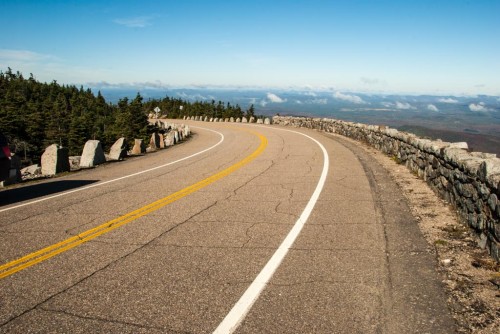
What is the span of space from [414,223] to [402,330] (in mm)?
3491

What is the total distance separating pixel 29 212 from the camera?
24.1 ft

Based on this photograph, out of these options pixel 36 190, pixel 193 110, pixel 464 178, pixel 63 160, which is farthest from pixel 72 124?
pixel 464 178

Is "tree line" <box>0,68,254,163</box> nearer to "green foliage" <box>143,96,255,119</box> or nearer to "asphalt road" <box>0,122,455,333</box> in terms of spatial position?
"green foliage" <box>143,96,255,119</box>

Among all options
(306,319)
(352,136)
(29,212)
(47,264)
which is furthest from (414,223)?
(352,136)

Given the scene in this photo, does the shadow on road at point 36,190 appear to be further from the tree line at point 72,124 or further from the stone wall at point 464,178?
the tree line at point 72,124

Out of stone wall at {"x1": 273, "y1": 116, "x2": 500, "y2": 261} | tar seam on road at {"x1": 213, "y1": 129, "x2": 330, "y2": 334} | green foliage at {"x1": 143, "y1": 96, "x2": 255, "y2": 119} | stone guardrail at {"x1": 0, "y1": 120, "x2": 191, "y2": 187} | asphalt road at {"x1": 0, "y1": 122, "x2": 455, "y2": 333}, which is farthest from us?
green foliage at {"x1": 143, "y1": 96, "x2": 255, "y2": 119}

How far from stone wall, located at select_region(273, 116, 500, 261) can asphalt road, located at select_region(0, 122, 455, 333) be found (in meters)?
0.93

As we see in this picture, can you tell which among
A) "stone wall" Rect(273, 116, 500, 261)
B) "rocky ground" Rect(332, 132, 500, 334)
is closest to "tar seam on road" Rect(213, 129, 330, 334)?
"rocky ground" Rect(332, 132, 500, 334)

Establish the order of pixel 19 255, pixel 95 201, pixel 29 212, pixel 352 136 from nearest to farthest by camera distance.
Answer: pixel 19 255 < pixel 29 212 < pixel 95 201 < pixel 352 136

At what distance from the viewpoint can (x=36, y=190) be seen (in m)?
9.71

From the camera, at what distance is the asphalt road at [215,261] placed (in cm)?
357

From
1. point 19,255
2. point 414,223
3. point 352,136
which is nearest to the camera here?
point 19,255

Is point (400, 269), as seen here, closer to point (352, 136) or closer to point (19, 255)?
point (19, 255)

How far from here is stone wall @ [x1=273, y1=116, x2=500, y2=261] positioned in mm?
5277
